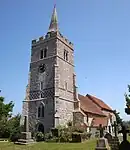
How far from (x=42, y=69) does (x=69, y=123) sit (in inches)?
412

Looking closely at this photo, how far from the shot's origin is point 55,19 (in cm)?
3884

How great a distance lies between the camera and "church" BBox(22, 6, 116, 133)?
29.7 metres

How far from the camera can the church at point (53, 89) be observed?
29.7 m

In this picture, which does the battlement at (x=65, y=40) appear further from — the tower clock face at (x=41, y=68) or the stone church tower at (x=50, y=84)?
the tower clock face at (x=41, y=68)

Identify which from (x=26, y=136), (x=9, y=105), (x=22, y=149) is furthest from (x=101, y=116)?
(x=22, y=149)

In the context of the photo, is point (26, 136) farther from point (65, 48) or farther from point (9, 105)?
point (65, 48)

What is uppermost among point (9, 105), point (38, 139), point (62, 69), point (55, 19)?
point (55, 19)

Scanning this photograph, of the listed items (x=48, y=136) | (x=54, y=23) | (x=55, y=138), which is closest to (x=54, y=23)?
(x=54, y=23)

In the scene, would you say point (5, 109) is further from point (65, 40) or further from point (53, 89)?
point (65, 40)

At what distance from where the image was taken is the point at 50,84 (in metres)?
A: 31.0

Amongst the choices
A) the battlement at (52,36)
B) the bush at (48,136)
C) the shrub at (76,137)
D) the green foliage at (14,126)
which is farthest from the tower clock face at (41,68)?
the shrub at (76,137)

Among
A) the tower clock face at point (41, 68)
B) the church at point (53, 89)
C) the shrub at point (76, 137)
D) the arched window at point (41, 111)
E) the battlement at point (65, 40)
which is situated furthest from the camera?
the battlement at point (65, 40)

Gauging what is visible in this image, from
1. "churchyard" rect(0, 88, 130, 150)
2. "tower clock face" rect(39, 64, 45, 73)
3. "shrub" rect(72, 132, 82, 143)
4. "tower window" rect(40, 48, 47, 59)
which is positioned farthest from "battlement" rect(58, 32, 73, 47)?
"shrub" rect(72, 132, 82, 143)

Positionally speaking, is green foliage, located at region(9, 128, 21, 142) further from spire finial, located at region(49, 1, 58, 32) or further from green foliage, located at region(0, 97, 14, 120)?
spire finial, located at region(49, 1, 58, 32)
